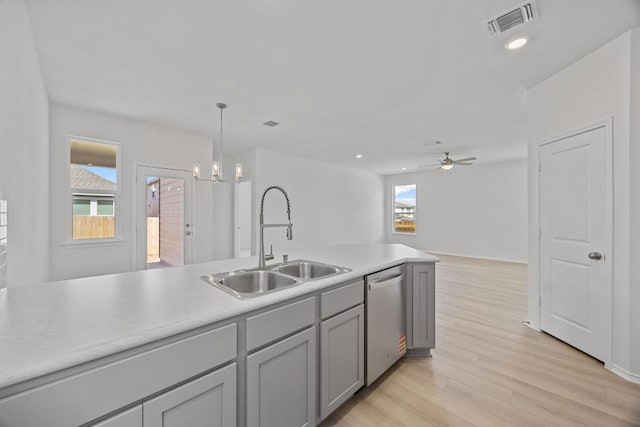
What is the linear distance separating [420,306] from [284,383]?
1445 millimetres

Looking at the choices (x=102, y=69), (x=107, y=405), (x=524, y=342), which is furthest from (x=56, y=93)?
(x=524, y=342)

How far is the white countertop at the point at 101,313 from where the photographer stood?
0.76 metres

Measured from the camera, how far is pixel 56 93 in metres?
3.13

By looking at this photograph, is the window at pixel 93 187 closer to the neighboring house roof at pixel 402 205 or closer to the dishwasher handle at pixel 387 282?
the dishwasher handle at pixel 387 282

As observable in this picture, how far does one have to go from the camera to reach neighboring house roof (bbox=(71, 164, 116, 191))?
144 inches

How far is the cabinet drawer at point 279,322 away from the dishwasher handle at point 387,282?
1.98 feet

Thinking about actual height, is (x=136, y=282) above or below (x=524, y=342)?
above

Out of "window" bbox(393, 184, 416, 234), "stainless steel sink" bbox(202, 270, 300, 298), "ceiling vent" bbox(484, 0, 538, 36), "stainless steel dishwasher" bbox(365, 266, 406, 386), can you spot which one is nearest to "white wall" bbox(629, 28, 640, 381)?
"ceiling vent" bbox(484, 0, 538, 36)

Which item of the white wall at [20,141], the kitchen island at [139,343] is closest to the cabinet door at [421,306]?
the kitchen island at [139,343]

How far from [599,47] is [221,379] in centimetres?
368

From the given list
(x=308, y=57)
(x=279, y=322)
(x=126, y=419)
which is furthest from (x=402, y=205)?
(x=126, y=419)

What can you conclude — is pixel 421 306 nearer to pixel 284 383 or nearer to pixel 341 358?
pixel 341 358

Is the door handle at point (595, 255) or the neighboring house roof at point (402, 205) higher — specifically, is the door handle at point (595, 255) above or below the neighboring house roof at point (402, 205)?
below

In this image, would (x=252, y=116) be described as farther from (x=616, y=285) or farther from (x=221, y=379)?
(x=616, y=285)
